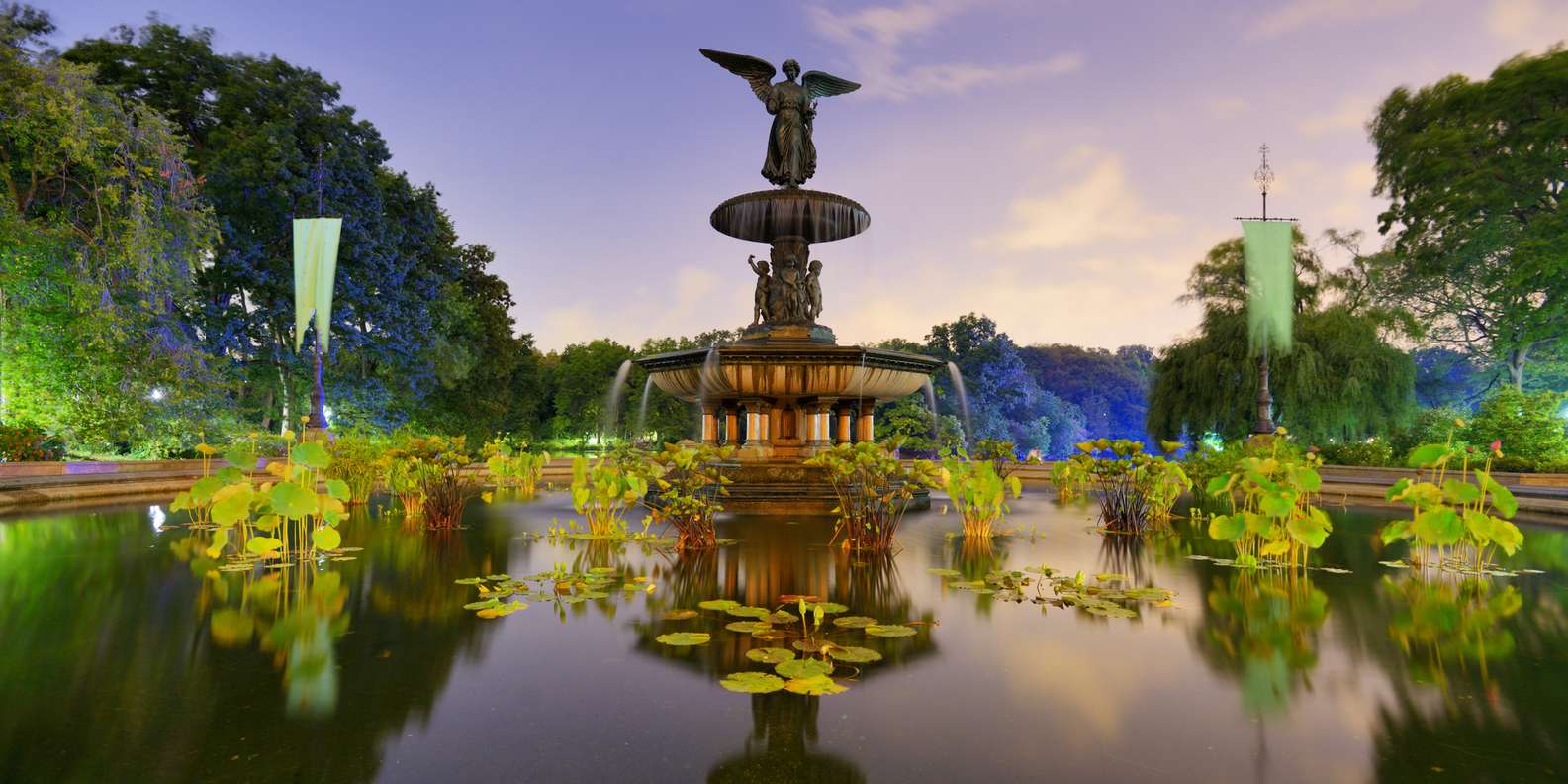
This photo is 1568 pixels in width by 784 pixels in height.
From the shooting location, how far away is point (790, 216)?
12508 mm

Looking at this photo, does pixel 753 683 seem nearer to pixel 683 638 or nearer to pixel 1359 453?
pixel 683 638

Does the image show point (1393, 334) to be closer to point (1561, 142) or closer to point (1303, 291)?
point (1303, 291)

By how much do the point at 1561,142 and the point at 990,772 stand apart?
1134 inches

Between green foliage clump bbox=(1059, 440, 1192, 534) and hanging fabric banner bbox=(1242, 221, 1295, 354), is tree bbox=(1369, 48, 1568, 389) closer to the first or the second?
hanging fabric banner bbox=(1242, 221, 1295, 354)

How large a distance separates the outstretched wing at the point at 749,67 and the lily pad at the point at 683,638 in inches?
431

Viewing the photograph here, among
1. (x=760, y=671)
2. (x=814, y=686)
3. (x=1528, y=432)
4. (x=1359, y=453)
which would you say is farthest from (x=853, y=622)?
(x=1359, y=453)

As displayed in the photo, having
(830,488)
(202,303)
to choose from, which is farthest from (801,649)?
(202,303)

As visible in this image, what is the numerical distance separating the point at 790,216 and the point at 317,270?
14.8 metres

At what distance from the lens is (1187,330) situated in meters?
24.7

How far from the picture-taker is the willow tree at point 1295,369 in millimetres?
20734

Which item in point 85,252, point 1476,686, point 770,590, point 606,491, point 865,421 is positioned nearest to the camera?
point 1476,686

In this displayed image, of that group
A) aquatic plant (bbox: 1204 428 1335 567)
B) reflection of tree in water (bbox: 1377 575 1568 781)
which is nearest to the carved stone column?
aquatic plant (bbox: 1204 428 1335 567)

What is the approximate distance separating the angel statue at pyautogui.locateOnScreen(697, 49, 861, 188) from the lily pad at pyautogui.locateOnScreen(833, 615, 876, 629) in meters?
10.5

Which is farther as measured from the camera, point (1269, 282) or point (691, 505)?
point (1269, 282)
